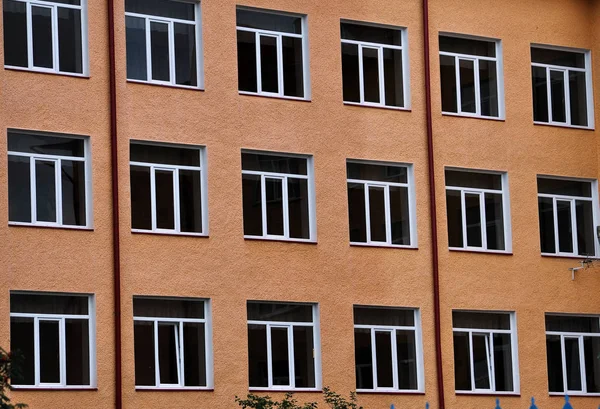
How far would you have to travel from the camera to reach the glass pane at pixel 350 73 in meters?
27.4

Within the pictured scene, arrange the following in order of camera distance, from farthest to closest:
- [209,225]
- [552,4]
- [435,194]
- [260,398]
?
[552,4], [435,194], [209,225], [260,398]

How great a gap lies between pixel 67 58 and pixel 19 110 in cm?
130

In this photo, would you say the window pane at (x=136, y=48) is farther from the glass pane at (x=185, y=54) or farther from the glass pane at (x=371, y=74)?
the glass pane at (x=371, y=74)

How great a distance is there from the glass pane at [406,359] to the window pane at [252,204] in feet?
10.8

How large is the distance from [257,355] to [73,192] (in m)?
4.15

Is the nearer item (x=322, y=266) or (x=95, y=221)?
(x=95, y=221)

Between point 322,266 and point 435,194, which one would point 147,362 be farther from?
point 435,194

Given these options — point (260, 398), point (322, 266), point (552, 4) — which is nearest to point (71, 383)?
point (260, 398)

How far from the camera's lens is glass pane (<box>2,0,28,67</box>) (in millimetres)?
24359

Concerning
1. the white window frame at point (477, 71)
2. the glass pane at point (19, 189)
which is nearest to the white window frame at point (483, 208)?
the white window frame at point (477, 71)

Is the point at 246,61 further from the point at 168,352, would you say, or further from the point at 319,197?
the point at 168,352

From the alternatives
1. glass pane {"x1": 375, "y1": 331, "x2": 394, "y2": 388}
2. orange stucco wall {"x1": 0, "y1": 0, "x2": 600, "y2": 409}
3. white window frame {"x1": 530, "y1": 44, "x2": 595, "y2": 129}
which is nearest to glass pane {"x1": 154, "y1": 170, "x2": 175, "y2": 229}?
orange stucco wall {"x1": 0, "y1": 0, "x2": 600, "y2": 409}

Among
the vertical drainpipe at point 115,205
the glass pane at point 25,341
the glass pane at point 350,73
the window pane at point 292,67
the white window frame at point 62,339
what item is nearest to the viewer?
the glass pane at point 25,341

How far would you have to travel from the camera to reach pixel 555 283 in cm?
2875
